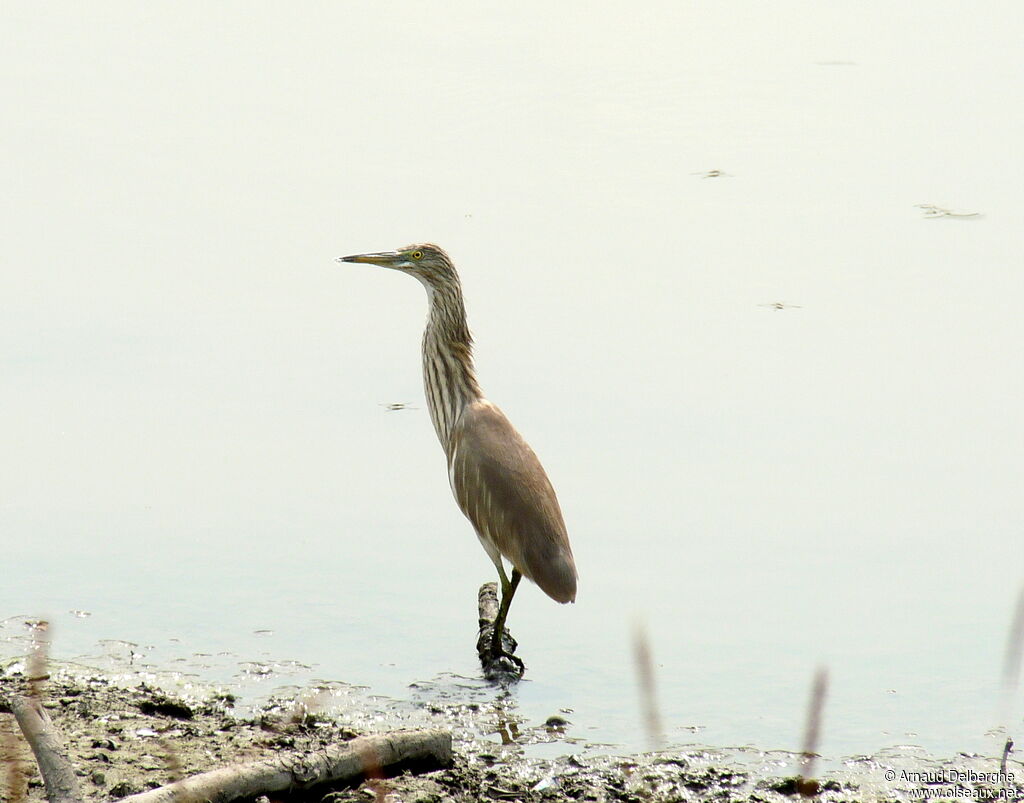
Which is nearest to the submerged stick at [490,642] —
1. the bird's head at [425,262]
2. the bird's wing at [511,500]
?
the bird's wing at [511,500]

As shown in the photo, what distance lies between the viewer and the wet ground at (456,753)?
4.55 metres

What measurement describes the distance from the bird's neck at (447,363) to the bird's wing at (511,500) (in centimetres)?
21

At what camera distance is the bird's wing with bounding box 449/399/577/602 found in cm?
611

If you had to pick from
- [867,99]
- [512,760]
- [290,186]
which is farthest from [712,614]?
[867,99]

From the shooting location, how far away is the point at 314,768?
13.5 feet

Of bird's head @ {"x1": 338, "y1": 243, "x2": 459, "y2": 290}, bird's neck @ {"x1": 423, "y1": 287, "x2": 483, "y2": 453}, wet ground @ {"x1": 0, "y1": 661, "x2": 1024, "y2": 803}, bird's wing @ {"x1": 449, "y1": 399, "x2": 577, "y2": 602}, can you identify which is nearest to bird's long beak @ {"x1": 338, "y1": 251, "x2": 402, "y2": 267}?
bird's head @ {"x1": 338, "y1": 243, "x2": 459, "y2": 290}

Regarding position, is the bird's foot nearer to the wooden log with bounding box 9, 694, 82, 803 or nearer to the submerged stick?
the submerged stick

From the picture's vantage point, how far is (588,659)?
6152mm

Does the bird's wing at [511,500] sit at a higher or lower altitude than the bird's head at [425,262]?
lower

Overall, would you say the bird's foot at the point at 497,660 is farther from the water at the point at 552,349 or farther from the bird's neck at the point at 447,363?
the bird's neck at the point at 447,363

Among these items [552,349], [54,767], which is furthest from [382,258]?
[54,767]

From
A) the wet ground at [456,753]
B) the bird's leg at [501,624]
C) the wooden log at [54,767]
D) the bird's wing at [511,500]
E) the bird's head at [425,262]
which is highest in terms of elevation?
the bird's head at [425,262]

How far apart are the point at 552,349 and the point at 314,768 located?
476cm

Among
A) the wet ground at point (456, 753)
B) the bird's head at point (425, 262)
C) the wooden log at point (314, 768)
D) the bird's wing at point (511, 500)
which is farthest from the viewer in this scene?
the bird's head at point (425, 262)
